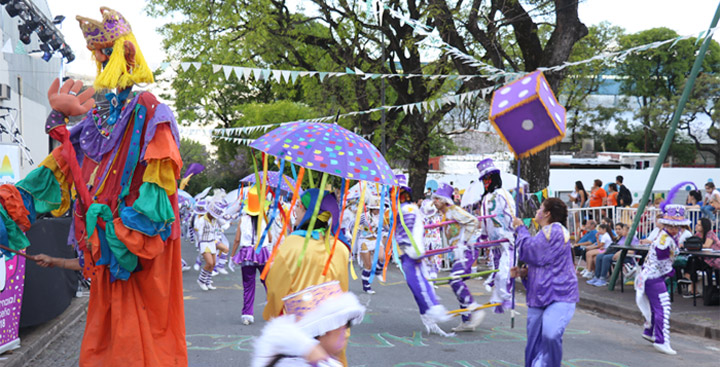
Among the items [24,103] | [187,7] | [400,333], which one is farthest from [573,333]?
[187,7]

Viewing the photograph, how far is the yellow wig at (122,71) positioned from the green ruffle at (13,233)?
2.74ft

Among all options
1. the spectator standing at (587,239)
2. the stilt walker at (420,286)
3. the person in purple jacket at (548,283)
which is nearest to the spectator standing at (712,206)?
the spectator standing at (587,239)

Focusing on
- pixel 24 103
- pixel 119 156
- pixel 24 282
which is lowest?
pixel 24 282

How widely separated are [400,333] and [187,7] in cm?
1644

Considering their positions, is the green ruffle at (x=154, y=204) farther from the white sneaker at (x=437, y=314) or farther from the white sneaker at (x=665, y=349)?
Result: the white sneaker at (x=665, y=349)

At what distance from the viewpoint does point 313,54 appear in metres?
25.3

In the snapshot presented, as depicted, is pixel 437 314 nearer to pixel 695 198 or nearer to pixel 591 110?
pixel 695 198

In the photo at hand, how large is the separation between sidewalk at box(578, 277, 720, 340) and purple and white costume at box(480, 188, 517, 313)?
2294 mm

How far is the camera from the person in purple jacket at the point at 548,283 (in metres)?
6.04

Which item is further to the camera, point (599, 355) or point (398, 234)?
point (398, 234)

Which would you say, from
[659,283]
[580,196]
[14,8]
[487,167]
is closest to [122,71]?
[487,167]

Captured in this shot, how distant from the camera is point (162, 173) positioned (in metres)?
3.61

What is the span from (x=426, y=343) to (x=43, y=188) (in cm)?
546

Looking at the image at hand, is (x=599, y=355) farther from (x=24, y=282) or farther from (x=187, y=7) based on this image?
(x=187, y=7)
